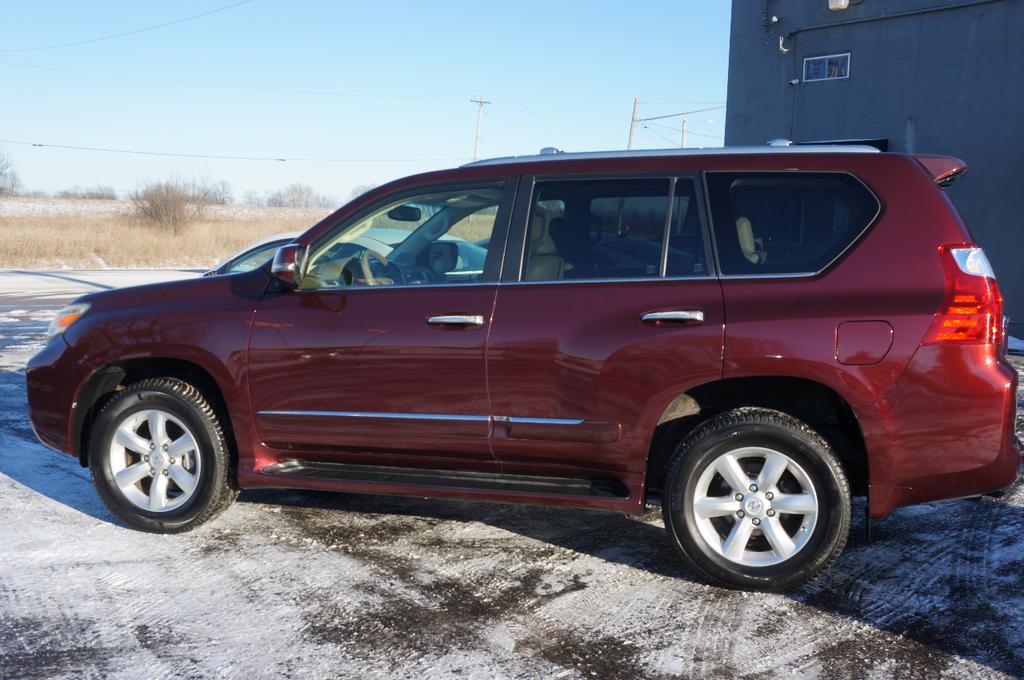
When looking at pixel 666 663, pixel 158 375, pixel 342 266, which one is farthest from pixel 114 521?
pixel 666 663

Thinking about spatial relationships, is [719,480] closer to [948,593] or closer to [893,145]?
[948,593]

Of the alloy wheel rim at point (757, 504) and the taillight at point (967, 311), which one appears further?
the alloy wheel rim at point (757, 504)

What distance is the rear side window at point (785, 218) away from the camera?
4.01 m

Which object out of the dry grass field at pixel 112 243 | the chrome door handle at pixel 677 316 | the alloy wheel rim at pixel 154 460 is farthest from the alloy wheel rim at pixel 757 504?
the dry grass field at pixel 112 243

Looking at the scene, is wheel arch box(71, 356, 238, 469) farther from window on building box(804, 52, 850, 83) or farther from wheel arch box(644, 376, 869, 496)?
window on building box(804, 52, 850, 83)

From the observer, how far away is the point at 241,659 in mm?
3387

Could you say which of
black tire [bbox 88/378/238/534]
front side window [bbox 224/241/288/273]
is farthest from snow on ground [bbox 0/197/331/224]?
black tire [bbox 88/378/238/534]

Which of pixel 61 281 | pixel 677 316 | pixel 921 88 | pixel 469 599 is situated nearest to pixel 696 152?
pixel 677 316

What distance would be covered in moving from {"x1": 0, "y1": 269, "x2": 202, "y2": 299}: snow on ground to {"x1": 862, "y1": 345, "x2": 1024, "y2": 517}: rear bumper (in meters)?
16.9

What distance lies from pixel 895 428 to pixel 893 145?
1300 centimetres

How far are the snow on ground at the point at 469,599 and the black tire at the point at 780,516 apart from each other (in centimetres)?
11

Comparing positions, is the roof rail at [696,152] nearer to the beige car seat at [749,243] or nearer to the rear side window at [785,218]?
the rear side window at [785,218]

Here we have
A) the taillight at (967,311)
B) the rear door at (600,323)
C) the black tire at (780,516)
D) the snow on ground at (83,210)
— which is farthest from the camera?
the snow on ground at (83,210)

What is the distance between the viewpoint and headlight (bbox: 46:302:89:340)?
16.4 ft
